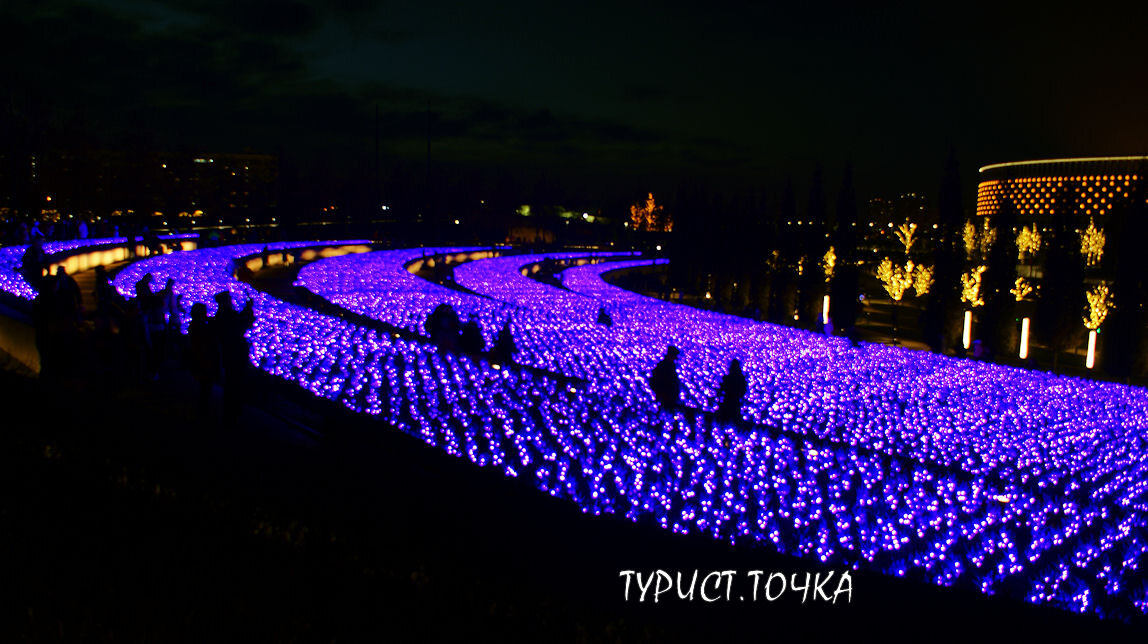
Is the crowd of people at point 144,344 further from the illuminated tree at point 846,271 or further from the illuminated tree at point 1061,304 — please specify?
the illuminated tree at point 1061,304

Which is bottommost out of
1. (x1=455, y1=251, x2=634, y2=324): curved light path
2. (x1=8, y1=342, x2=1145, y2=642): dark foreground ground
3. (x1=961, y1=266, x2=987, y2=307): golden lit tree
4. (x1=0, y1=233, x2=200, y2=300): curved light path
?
(x1=961, y1=266, x2=987, y2=307): golden lit tree

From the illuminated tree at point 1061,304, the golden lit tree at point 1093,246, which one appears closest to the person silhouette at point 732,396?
the illuminated tree at point 1061,304

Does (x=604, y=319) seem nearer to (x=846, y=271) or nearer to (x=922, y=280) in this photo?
(x=846, y=271)

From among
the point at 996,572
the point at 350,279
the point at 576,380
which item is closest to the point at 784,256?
the point at 350,279

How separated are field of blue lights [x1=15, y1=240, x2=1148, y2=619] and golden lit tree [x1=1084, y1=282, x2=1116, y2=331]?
3831 centimetres

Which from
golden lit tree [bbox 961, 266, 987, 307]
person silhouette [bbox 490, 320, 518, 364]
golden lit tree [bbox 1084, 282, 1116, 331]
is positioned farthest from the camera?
golden lit tree [bbox 961, 266, 987, 307]

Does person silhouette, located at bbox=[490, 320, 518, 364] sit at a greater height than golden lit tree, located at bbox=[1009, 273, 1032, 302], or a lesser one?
greater

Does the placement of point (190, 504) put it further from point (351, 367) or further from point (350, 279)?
point (350, 279)

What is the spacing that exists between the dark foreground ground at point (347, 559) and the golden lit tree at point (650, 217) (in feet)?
460

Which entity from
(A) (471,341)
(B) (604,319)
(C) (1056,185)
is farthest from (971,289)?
(C) (1056,185)

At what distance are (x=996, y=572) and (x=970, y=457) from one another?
17.1 feet

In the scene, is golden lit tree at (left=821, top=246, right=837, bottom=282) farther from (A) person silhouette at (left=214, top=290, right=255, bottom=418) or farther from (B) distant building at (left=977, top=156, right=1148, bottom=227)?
(B) distant building at (left=977, top=156, right=1148, bottom=227)

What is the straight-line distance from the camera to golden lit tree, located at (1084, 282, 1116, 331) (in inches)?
2159

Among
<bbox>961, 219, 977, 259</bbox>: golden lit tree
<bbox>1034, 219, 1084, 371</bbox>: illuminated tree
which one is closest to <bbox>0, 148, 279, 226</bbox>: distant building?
<bbox>1034, 219, 1084, 371</bbox>: illuminated tree
